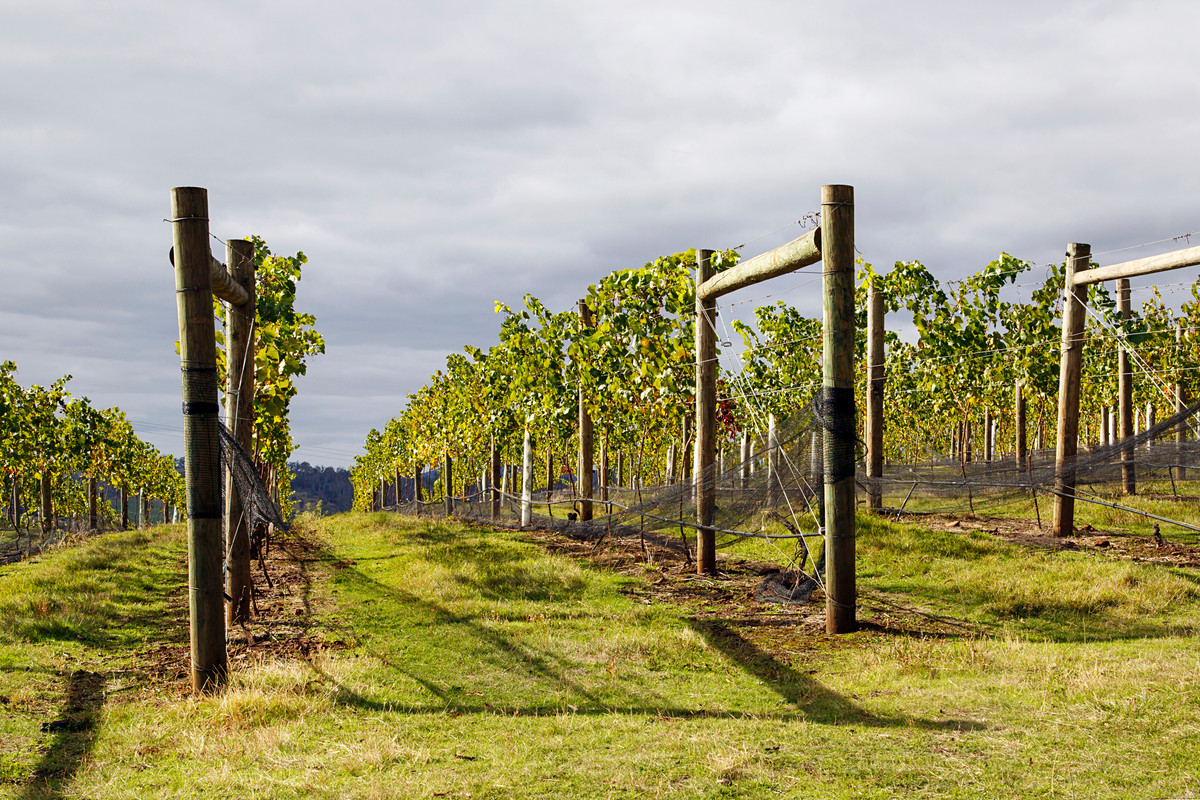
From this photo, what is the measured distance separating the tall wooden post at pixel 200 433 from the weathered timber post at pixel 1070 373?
10.5 meters

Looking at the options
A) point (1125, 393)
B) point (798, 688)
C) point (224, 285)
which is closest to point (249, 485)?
point (224, 285)

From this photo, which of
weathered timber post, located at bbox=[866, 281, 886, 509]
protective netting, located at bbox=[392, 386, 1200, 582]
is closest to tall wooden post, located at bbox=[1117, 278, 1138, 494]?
protective netting, located at bbox=[392, 386, 1200, 582]

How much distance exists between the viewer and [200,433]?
20.5 ft

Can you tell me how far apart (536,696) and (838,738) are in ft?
7.54

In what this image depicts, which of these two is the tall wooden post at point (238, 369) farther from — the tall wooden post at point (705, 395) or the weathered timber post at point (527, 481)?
the weathered timber post at point (527, 481)

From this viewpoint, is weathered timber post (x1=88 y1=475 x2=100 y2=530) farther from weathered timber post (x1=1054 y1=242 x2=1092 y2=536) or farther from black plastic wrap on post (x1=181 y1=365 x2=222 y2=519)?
weathered timber post (x1=1054 y1=242 x2=1092 y2=536)

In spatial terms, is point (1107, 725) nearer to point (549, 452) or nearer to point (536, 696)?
point (536, 696)

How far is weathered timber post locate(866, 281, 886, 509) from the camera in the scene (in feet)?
48.2

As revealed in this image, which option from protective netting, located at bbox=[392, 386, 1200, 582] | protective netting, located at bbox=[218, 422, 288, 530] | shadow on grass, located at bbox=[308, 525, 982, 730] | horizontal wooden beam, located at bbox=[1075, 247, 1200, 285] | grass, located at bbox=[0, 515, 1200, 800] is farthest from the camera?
horizontal wooden beam, located at bbox=[1075, 247, 1200, 285]

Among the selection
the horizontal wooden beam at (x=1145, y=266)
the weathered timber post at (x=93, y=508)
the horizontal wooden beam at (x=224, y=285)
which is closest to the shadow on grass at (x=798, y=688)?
the horizontal wooden beam at (x=224, y=285)

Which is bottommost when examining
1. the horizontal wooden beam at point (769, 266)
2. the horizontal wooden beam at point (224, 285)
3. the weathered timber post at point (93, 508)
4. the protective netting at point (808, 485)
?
the weathered timber post at point (93, 508)

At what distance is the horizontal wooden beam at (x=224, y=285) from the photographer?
672 cm

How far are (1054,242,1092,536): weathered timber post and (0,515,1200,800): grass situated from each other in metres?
1.90

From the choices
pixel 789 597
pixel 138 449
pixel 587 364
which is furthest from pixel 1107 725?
pixel 138 449
